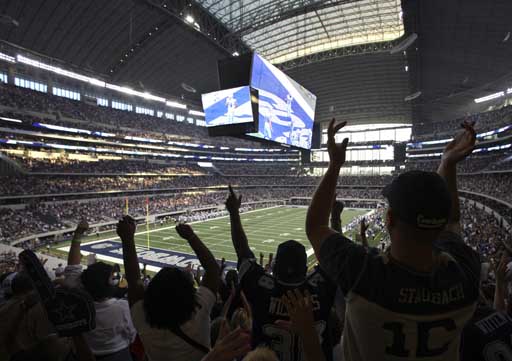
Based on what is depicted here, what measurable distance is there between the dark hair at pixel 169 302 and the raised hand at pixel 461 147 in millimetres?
1985

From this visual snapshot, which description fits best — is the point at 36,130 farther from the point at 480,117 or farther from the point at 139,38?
the point at 480,117

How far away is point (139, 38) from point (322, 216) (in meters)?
36.1

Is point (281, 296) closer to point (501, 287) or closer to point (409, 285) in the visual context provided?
point (409, 285)

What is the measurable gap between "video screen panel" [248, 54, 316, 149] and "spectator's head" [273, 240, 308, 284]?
17163mm

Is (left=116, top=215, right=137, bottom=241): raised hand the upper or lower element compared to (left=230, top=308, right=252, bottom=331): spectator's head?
upper

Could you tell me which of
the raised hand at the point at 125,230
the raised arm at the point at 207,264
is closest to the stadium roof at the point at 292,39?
the raised hand at the point at 125,230

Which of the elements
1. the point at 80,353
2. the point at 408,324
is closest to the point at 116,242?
the point at 80,353

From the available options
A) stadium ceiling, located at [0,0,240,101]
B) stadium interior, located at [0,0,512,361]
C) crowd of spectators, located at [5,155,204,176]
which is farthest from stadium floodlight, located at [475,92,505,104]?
crowd of spectators, located at [5,155,204,176]

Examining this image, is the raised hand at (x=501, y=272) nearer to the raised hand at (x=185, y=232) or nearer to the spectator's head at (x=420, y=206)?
the spectator's head at (x=420, y=206)

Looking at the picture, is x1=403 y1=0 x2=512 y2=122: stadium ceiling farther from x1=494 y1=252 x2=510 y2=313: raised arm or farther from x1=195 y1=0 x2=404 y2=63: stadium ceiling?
x1=494 y1=252 x2=510 y2=313: raised arm

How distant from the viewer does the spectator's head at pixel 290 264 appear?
2.13 meters

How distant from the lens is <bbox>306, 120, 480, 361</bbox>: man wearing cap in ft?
4.01

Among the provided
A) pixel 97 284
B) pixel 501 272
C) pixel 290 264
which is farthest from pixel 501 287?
pixel 97 284

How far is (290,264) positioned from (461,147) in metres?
1.42
